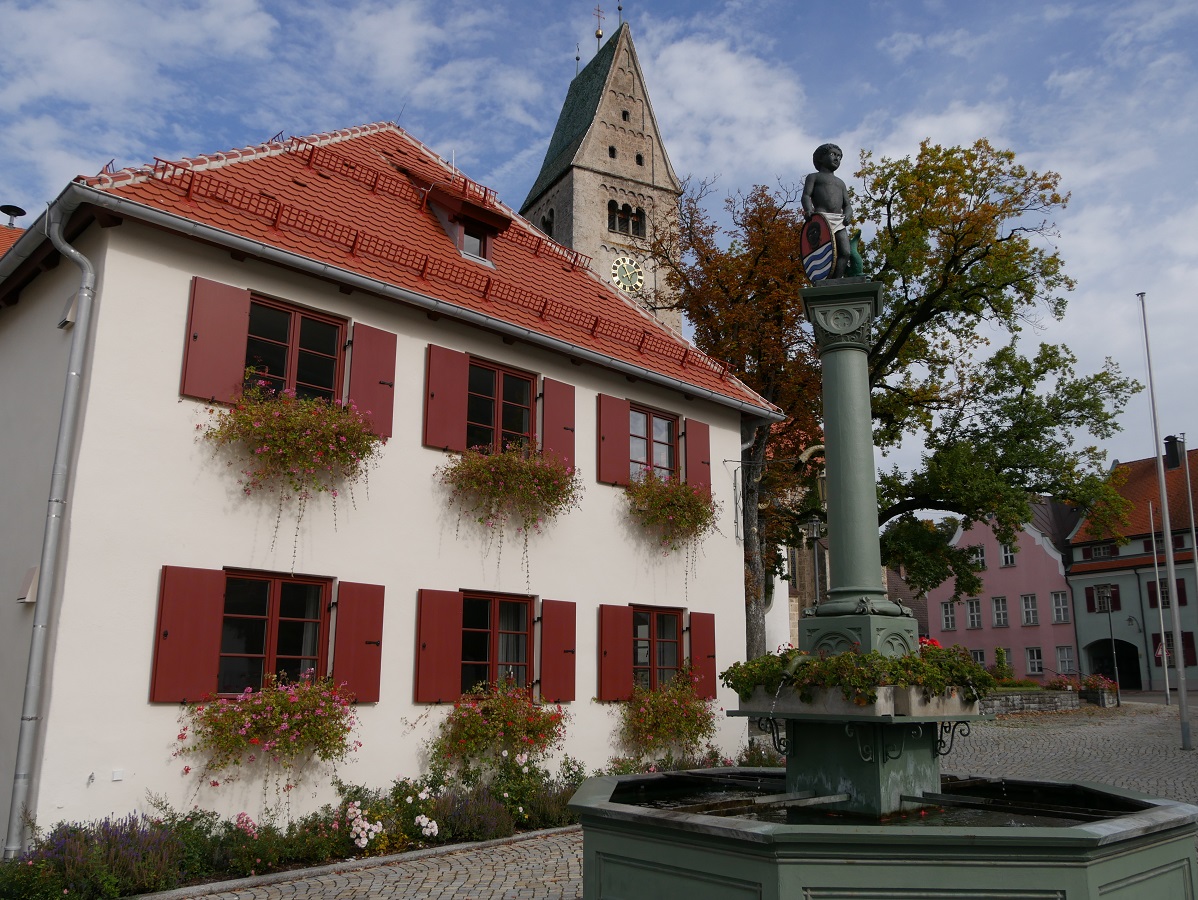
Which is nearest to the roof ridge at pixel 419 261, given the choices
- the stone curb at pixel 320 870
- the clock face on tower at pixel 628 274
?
the stone curb at pixel 320 870

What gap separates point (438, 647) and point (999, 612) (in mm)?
41900

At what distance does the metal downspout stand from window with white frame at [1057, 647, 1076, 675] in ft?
144

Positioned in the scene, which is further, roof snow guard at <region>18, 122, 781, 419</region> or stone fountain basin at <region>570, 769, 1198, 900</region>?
roof snow guard at <region>18, 122, 781, 419</region>

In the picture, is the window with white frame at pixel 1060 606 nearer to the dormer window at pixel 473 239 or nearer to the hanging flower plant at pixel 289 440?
the dormer window at pixel 473 239

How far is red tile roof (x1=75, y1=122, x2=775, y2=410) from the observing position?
31.8ft

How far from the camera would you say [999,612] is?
46.3 metres

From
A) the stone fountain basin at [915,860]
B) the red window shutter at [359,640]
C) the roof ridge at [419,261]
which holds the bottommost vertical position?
the stone fountain basin at [915,860]

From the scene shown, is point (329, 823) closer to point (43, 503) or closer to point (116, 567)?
point (116, 567)

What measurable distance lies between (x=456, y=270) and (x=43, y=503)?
5.19m

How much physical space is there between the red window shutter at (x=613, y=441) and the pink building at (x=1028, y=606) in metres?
35.2

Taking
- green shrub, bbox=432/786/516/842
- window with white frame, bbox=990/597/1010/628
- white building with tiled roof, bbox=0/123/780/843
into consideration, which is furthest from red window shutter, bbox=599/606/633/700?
window with white frame, bbox=990/597/1010/628

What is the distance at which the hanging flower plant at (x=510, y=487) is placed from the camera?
35.3 ft

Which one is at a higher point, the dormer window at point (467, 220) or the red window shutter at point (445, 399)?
the dormer window at point (467, 220)

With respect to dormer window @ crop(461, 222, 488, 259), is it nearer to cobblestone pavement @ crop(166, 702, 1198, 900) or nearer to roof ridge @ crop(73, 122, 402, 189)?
roof ridge @ crop(73, 122, 402, 189)
